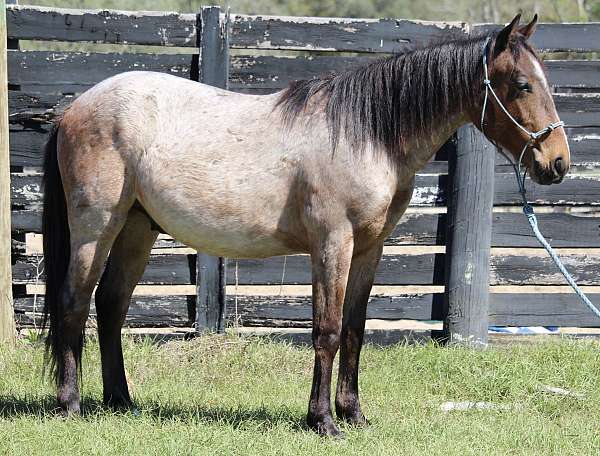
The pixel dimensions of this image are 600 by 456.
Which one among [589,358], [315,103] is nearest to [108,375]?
[315,103]

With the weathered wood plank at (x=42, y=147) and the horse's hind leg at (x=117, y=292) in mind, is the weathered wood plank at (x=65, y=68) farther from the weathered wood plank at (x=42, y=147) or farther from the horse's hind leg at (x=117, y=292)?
the horse's hind leg at (x=117, y=292)

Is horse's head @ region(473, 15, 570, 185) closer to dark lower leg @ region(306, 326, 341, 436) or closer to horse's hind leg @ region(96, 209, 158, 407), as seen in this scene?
dark lower leg @ region(306, 326, 341, 436)

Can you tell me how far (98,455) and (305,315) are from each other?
2.82 meters

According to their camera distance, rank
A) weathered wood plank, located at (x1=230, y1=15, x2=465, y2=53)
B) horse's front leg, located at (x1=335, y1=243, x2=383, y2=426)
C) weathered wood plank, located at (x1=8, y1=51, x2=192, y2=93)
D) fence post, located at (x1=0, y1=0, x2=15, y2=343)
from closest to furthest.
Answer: horse's front leg, located at (x1=335, y1=243, x2=383, y2=426) → fence post, located at (x1=0, y1=0, x2=15, y2=343) → weathered wood plank, located at (x1=8, y1=51, x2=192, y2=93) → weathered wood plank, located at (x1=230, y1=15, x2=465, y2=53)

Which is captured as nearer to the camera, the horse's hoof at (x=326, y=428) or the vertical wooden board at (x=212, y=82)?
the horse's hoof at (x=326, y=428)

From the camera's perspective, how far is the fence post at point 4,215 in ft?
21.1

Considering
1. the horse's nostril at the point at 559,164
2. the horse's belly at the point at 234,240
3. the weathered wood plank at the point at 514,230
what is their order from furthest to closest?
the weathered wood plank at the point at 514,230
the horse's belly at the point at 234,240
the horse's nostril at the point at 559,164

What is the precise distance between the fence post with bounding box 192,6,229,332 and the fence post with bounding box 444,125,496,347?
5.80 ft

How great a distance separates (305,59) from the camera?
684cm

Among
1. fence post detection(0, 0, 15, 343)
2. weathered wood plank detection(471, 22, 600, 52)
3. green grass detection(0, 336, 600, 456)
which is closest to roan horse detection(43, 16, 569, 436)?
green grass detection(0, 336, 600, 456)

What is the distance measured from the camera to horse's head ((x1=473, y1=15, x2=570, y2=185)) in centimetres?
456

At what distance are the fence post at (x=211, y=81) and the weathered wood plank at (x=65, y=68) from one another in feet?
1.58

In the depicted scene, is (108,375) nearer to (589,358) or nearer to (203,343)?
(203,343)

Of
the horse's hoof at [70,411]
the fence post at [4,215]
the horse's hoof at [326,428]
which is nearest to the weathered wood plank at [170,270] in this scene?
the fence post at [4,215]
